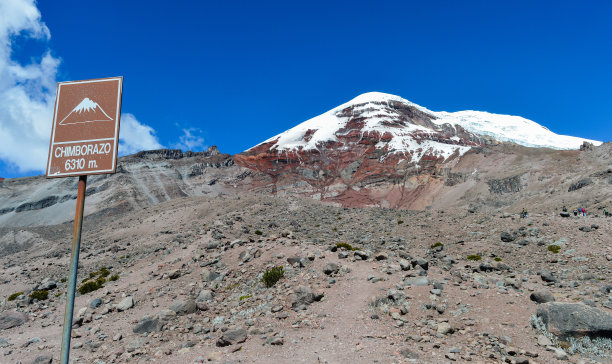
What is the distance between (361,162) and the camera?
117m

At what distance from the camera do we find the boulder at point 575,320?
10375mm

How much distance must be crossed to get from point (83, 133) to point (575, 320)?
13367mm

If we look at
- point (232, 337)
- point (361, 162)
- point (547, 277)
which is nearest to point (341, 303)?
point (232, 337)

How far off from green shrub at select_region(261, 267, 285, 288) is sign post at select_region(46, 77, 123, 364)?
10.3 metres

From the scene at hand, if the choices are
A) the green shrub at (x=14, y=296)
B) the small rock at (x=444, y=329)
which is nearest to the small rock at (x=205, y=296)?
the small rock at (x=444, y=329)

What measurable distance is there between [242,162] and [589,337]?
122 metres

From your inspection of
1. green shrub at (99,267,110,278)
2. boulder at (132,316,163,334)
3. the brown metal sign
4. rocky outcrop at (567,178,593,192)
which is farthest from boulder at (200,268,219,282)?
rocky outcrop at (567,178,593,192)

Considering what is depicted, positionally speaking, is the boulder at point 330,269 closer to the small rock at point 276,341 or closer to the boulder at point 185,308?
the small rock at point 276,341

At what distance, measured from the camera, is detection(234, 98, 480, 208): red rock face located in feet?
321

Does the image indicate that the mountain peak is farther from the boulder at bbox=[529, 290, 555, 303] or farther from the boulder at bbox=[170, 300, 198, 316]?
the boulder at bbox=[529, 290, 555, 303]

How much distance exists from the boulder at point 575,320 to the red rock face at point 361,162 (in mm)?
76913

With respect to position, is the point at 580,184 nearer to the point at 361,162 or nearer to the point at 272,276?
the point at 272,276

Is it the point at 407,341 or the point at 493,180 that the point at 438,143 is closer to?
the point at 493,180

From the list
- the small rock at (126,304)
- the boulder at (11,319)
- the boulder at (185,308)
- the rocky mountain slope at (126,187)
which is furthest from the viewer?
the rocky mountain slope at (126,187)
